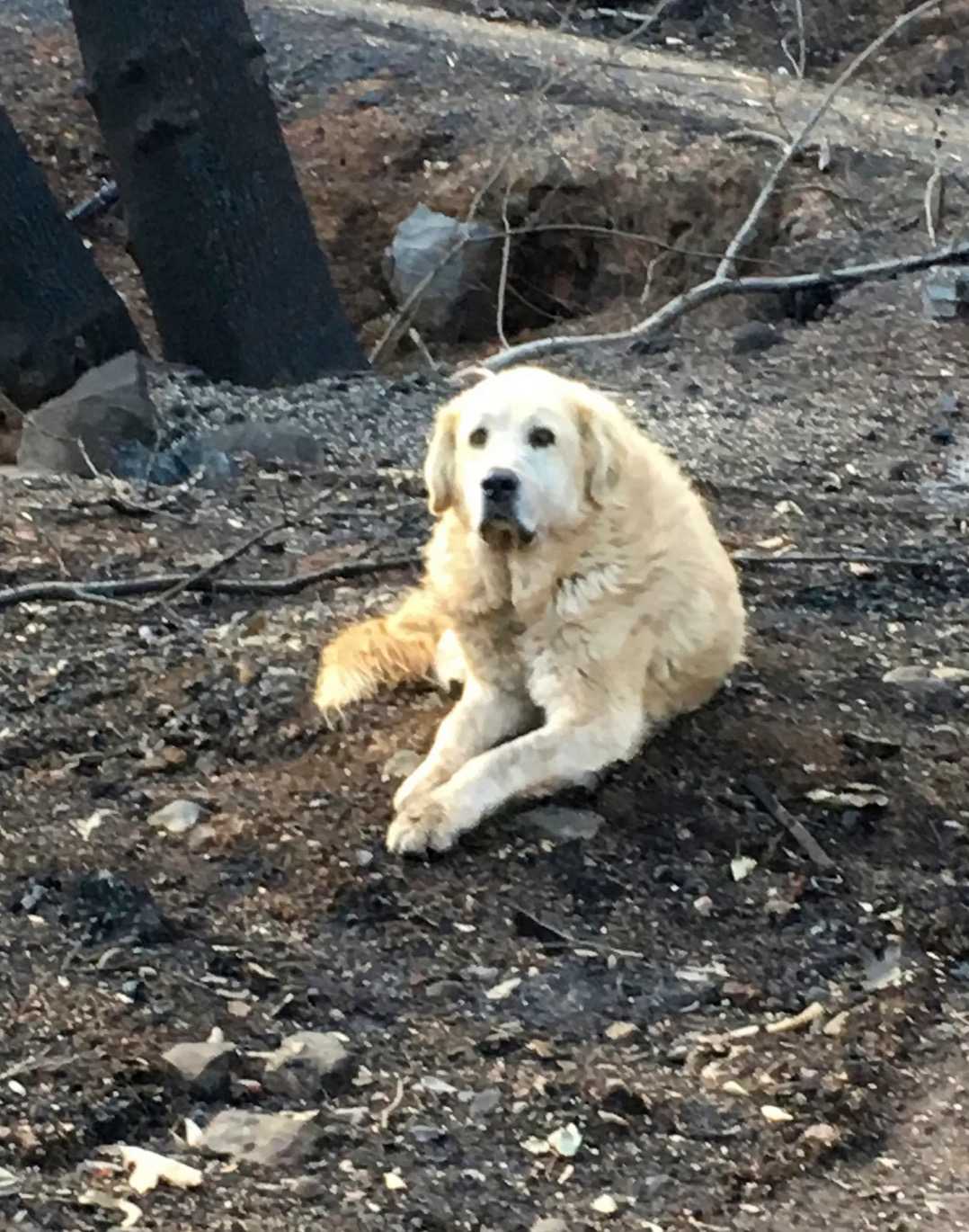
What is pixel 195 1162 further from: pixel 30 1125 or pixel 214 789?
pixel 214 789

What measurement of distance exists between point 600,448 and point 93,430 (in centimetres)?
332

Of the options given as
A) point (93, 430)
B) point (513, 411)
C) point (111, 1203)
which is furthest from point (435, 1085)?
point (93, 430)

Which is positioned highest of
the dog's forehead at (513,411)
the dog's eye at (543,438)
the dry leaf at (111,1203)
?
the dog's forehead at (513,411)

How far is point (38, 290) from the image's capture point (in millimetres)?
7293

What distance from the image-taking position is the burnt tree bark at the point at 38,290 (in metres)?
7.24

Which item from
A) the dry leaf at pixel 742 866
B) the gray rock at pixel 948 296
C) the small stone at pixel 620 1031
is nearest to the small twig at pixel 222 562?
the dry leaf at pixel 742 866

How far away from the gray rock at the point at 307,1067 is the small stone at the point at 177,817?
0.96m

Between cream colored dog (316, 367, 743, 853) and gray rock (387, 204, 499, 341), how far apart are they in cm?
593

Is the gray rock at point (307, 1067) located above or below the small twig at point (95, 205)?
above

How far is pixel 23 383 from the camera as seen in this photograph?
24.1 ft

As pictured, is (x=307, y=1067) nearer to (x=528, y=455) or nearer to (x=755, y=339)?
(x=528, y=455)

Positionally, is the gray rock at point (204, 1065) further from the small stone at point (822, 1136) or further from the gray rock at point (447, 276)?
the gray rock at point (447, 276)

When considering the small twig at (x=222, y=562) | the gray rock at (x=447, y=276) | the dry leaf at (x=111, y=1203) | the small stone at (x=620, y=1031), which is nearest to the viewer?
the dry leaf at (x=111, y=1203)

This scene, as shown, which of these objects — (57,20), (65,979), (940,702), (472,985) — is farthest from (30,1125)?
(57,20)
